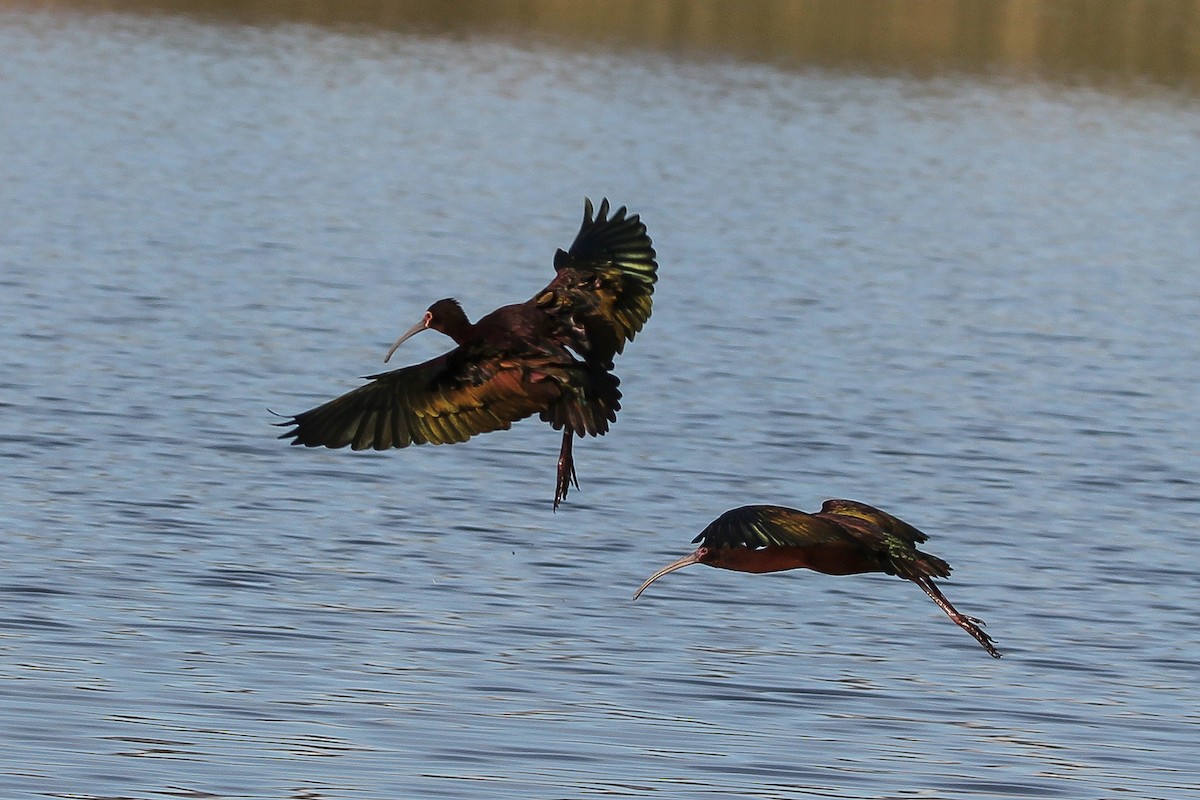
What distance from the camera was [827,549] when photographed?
354 inches

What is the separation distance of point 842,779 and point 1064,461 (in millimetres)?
7521

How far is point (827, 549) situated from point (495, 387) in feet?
5.27

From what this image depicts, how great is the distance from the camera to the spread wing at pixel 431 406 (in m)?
9.68

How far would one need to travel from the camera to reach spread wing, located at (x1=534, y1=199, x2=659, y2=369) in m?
10.1

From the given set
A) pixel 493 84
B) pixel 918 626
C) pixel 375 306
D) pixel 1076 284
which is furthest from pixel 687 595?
pixel 493 84

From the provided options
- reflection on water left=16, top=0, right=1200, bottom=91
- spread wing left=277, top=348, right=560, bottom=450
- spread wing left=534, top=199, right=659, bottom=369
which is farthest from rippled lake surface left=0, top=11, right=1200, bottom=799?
reflection on water left=16, top=0, right=1200, bottom=91

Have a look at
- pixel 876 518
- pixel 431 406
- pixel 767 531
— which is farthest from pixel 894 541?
pixel 431 406

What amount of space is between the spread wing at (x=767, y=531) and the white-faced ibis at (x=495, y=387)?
1.01 meters

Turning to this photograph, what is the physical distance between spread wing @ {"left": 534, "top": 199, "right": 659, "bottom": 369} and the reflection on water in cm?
3836

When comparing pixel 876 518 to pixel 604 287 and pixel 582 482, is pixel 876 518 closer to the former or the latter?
pixel 604 287

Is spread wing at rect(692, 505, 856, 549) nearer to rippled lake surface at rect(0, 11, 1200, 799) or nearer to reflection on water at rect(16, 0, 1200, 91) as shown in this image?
rippled lake surface at rect(0, 11, 1200, 799)

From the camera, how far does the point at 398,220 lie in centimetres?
2658

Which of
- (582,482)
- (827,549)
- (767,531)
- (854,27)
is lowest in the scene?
(582,482)

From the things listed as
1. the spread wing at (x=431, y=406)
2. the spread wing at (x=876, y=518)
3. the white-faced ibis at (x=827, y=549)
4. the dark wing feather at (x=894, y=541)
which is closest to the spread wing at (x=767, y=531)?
the white-faced ibis at (x=827, y=549)
